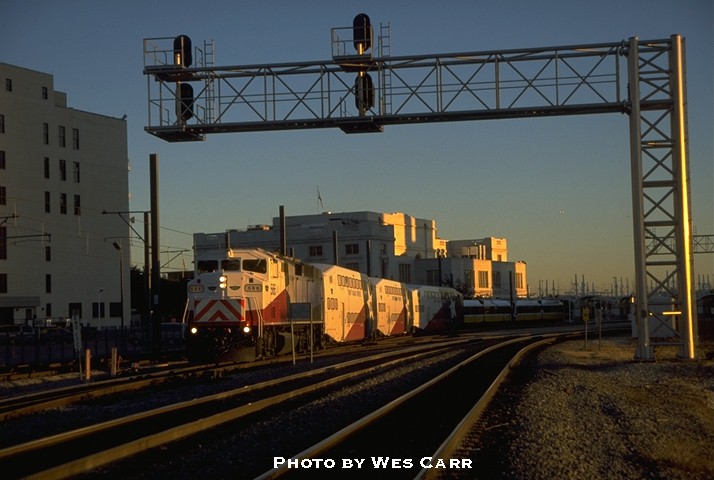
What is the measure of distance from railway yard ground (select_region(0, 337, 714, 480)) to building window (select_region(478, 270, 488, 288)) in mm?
112598

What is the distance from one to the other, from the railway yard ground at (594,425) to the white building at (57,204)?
56.6 m

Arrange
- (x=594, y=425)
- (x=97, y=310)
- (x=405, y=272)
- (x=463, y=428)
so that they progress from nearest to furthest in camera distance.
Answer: (x=463, y=428) < (x=594, y=425) < (x=97, y=310) < (x=405, y=272)

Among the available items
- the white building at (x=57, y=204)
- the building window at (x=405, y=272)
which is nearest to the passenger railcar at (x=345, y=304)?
the white building at (x=57, y=204)

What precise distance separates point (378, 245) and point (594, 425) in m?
106

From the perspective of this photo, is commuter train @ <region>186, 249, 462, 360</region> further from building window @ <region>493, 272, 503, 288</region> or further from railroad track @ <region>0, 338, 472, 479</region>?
building window @ <region>493, 272, 503, 288</region>

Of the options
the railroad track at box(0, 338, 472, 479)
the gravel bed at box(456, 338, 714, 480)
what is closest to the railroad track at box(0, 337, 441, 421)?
the railroad track at box(0, 338, 472, 479)

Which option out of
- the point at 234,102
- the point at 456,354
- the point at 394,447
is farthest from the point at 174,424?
the point at 456,354

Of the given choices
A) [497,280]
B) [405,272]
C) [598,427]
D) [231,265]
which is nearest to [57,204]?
[405,272]

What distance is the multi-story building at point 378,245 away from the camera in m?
120

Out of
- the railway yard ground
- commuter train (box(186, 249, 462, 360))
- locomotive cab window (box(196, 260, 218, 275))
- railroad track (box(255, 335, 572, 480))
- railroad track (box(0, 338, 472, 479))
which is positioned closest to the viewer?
railroad track (box(255, 335, 572, 480))

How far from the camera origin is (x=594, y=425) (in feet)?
50.3

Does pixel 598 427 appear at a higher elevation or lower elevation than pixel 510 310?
higher

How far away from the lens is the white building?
78.2 meters

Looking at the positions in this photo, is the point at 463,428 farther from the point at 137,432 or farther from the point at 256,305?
the point at 256,305
